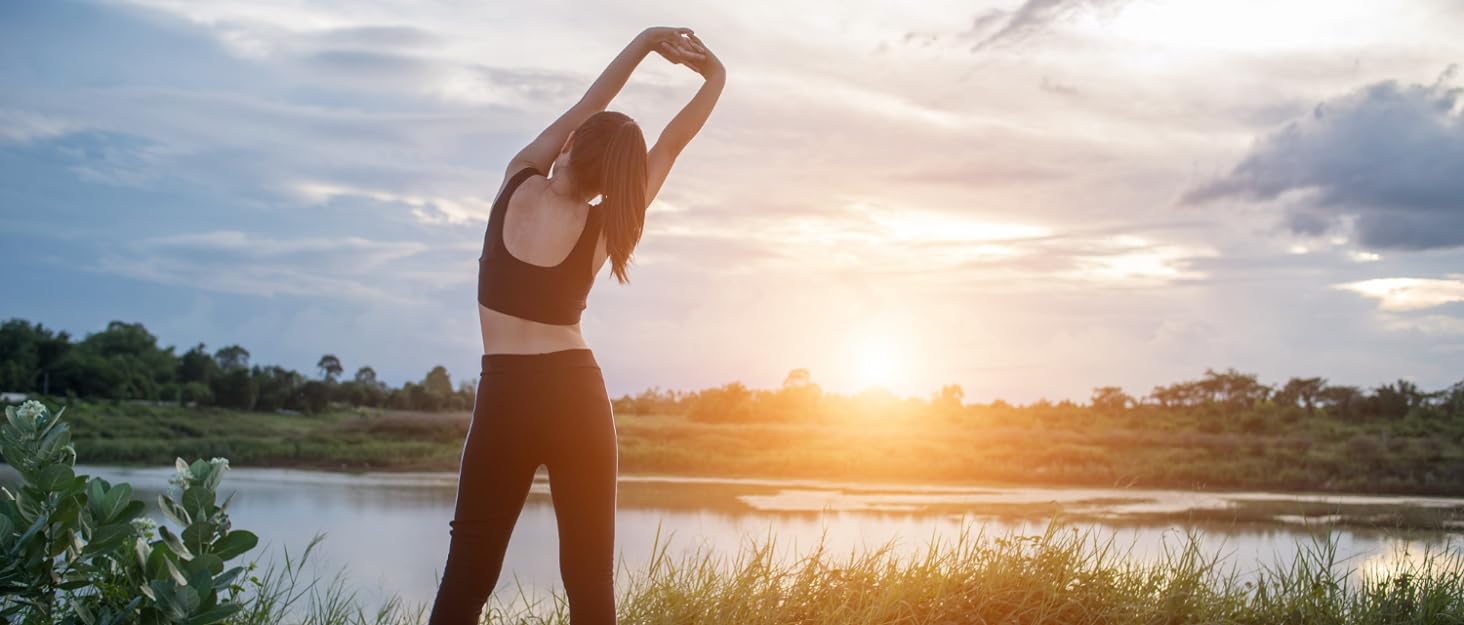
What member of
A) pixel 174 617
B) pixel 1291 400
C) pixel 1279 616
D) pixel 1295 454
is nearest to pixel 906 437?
pixel 1295 454

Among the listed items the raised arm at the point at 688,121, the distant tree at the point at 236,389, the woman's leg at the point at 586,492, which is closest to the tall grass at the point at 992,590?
the woman's leg at the point at 586,492

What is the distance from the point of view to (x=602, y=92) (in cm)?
262

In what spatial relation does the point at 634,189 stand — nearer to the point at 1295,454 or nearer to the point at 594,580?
the point at 594,580

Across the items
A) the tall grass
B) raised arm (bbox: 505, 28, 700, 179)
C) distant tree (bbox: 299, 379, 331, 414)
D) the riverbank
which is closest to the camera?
raised arm (bbox: 505, 28, 700, 179)

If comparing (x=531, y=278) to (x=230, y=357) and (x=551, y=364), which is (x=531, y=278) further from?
(x=230, y=357)

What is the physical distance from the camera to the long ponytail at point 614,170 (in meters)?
2.31

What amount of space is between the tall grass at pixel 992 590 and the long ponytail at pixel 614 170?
76.2 inches

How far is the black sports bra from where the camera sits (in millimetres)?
2318

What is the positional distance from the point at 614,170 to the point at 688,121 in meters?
0.42

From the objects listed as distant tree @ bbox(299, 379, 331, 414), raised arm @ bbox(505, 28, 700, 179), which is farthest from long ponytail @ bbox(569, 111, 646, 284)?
distant tree @ bbox(299, 379, 331, 414)

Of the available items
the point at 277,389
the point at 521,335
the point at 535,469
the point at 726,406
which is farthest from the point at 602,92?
the point at 277,389

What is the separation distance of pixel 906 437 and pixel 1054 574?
11.6 m

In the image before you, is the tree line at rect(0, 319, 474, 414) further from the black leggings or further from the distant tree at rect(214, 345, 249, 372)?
the black leggings

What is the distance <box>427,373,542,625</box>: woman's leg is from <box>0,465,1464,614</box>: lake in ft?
6.15
